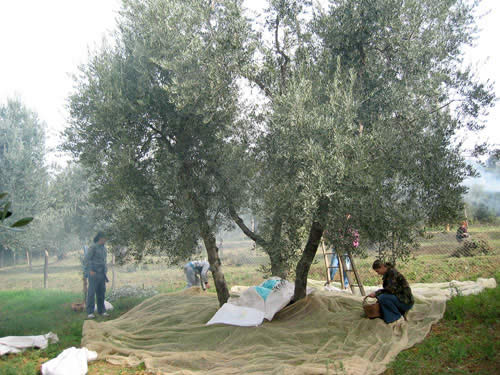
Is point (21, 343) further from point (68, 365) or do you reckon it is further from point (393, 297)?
point (393, 297)

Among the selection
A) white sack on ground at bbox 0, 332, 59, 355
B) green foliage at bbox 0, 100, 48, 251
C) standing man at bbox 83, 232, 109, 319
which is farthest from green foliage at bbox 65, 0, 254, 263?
green foliage at bbox 0, 100, 48, 251

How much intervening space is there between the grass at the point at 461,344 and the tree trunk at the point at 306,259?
274 centimetres

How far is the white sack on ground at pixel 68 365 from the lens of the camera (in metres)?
6.26

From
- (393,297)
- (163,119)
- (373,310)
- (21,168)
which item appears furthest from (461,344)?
(21,168)

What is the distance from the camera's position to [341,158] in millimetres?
6504

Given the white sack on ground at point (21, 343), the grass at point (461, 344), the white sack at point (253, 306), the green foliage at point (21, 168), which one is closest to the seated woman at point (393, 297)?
the grass at point (461, 344)

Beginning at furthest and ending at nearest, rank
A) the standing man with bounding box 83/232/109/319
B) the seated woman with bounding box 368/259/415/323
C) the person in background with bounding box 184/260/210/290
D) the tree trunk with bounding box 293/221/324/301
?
the person in background with bounding box 184/260/210/290 → the standing man with bounding box 83/232/109/319 → the tree trunk with bounding box 293/221/324/301 → the seated woman with bounding box 368/259/415/323

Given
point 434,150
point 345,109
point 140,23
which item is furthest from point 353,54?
point 140,23

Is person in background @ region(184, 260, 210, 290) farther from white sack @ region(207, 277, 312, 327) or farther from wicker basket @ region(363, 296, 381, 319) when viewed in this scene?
wicker basket @ region(363, 296, 381, 319)

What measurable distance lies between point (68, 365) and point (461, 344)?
21.1 feet

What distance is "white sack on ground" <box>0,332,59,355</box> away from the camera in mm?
7797

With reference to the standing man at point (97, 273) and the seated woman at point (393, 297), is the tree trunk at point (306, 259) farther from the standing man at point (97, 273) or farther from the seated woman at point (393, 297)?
the standing man at point (97, 273)

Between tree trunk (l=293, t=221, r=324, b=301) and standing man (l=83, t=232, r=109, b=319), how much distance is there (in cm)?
624

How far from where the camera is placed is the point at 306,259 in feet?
28.6
